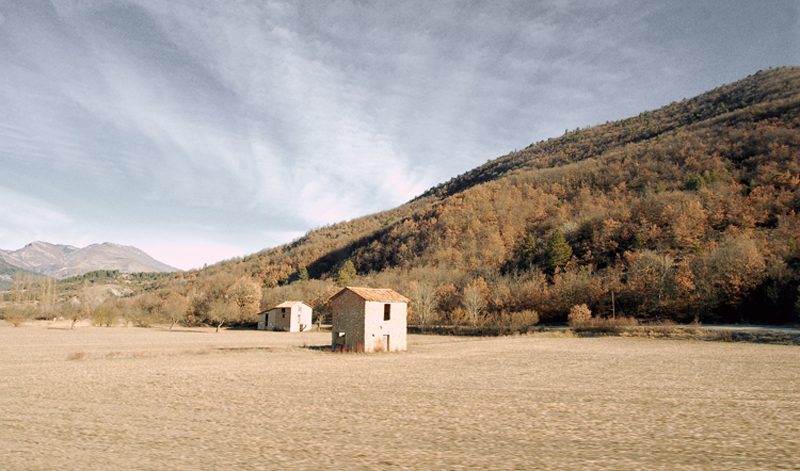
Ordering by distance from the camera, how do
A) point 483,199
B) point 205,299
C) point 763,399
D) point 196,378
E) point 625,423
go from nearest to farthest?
point 625,423, point 763,399, point 196,378, point 205,299, point 483,199

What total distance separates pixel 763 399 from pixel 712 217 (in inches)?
A: 2610

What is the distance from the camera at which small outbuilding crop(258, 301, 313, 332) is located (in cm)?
7062

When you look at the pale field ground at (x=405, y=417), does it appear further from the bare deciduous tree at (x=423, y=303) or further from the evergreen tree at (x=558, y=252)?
the evergreen tree at (x=558, y=252)

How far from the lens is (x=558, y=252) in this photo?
230ft

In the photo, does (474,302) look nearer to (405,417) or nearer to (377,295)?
(377,295)

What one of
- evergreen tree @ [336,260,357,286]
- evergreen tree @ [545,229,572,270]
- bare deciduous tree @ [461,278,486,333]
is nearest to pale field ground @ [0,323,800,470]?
bare deciduous tree @ [461,278,486,333]

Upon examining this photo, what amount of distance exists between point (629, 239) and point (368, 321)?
186 ft

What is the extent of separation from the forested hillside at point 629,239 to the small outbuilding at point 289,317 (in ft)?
27.0

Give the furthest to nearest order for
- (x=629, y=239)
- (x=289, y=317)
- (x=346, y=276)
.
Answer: (x=346, y=276)
(x=289, y=317)
(x=629, y=239)

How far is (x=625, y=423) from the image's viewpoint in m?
10.5

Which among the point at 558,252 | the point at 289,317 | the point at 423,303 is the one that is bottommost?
the point at 289,317

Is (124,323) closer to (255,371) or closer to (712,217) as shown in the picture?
(255,371)

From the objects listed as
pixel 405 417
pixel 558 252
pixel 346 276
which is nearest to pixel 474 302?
pixel 558 252

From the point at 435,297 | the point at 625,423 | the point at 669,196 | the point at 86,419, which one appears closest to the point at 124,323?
the point at 435,297
